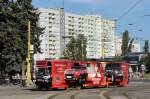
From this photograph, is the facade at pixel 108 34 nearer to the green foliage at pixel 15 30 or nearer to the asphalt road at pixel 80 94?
the green foliage at pixel 15 30

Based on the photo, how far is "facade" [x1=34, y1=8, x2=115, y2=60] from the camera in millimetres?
86438

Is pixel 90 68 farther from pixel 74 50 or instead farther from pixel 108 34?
pixel 74 50

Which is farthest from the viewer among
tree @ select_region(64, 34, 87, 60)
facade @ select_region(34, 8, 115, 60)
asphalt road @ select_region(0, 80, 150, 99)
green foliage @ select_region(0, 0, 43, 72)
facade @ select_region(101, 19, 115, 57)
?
tree @ select_region(64, 34, 87, 60)

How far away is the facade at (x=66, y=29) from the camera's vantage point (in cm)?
8644

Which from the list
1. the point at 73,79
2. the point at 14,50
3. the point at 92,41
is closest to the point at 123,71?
the point at 73,79

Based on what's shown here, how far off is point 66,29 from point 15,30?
37547 mm

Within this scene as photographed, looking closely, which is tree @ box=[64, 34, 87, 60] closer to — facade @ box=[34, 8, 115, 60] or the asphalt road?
facade @ box=[34, 8, 115, 60]

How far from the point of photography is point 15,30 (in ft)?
189

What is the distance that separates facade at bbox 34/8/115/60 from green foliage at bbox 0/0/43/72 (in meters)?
16.2

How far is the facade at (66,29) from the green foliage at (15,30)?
1617 centimetres

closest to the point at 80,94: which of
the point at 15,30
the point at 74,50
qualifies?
the point at 15,30

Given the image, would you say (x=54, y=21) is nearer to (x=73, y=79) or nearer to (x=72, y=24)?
(x=72, y=24)

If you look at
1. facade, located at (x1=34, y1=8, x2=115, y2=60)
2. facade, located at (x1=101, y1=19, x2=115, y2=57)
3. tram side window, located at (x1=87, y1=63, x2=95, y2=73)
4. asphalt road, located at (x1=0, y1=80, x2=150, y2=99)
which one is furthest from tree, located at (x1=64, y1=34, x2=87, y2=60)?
asphalt road, located at (x1=0, y1=80, x2=150, y2=99)

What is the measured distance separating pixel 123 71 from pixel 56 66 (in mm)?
11299
